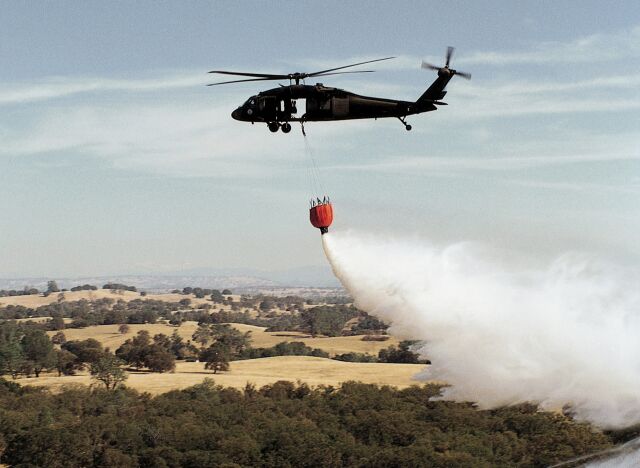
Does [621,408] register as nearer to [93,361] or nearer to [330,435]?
[330,435]

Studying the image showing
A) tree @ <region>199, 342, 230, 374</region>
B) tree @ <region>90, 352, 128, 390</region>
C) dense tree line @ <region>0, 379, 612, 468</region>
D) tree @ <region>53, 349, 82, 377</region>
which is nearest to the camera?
dense tree line @ <region>0, 379, 612, 468</region>

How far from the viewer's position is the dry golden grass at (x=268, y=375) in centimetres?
12838

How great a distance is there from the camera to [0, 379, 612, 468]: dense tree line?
67.4 meters

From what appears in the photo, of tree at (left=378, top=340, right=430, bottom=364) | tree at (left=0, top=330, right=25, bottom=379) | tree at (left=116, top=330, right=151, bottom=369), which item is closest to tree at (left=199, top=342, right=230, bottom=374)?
tree at (left=116, top=330, right=151, bottom=369)

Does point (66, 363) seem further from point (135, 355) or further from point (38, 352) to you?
point (135, 355)

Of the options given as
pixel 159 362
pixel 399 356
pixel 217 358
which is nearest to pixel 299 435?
pixel 159 362

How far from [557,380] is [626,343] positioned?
484 cm

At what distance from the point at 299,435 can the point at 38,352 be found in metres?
103

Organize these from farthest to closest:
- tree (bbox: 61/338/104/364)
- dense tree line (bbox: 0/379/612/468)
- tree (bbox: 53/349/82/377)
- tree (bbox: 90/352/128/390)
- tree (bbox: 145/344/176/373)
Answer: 1. tree (bbox: 61/338/104/364)
2. tree (bbox: 53/349/82/377)
3. tree (bbox: 145/344/176/373)
4. tree (bbox: 90/352/128/390)
5. dense tree line (bbox: 0/379/612/468)

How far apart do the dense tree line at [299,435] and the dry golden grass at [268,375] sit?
30259 millimetres

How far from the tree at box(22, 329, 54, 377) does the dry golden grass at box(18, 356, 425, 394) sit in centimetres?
249

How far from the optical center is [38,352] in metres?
156

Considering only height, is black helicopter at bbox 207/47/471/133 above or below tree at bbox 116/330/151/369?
above

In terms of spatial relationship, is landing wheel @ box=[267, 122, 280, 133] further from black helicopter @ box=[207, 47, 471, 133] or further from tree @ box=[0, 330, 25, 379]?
tree @ box=[0, 330, 25, 379]
